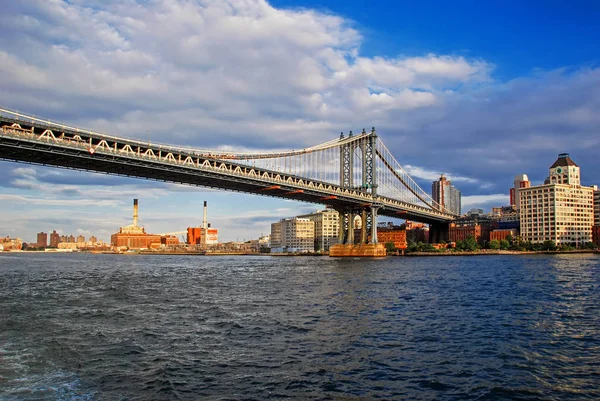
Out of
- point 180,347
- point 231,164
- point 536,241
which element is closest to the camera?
point 180,347

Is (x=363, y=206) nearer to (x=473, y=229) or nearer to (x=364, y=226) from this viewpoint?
(x=364, y=226)

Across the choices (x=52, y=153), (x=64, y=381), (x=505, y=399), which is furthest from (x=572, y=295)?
(x=52, y=153)

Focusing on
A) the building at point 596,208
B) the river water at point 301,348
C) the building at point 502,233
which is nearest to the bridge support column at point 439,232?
the building at point 502,233

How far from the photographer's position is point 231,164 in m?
73.2

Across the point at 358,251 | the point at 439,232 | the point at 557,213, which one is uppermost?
the point at 557,213

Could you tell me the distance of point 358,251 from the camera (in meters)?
102

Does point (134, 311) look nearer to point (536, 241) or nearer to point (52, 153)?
point (52, 153)

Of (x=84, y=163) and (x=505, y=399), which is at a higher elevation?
(x=84, y=163)

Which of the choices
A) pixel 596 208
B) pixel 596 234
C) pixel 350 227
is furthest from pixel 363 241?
pixel 596 208

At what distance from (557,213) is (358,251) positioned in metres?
85.1

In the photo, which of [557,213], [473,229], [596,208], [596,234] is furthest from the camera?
[473,229]

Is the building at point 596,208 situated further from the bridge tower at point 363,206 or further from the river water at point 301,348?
the river water at point 301,348

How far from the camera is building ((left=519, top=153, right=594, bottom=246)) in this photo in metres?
152

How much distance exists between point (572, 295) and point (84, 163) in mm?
51080
